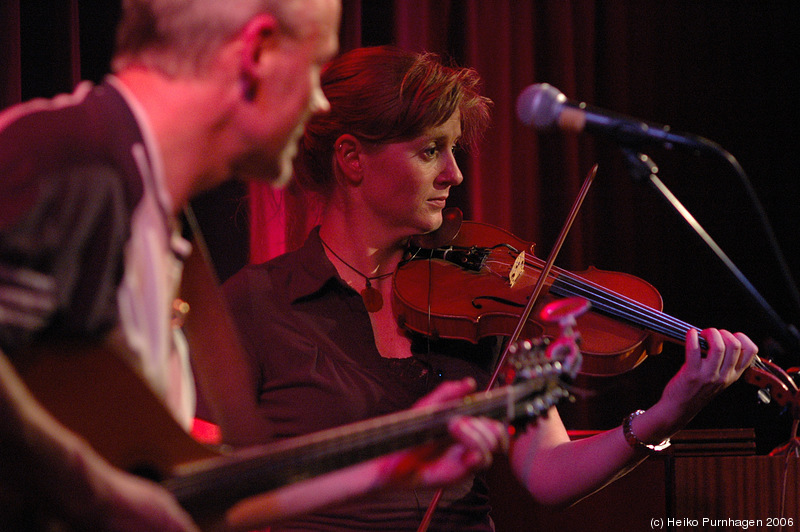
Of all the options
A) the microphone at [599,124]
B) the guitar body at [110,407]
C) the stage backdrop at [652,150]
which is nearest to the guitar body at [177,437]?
the guitar body at [110,407]

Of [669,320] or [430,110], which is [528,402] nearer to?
[669,320]

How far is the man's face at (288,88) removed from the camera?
91 centimetres

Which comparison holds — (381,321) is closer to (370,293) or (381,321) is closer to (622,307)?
(370,293)

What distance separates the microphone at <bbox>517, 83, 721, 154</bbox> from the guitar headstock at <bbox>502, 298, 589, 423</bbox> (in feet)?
0.82

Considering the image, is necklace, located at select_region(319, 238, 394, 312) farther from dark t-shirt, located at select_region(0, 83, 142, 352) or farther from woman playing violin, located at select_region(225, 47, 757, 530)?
dark t-shirt, located at select_region(0, 83, 142, 352)

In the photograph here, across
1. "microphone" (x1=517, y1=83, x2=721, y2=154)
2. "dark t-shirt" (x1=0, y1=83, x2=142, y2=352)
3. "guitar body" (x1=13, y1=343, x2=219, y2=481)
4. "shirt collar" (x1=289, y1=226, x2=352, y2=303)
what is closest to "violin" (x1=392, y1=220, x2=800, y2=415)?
"shirt collar" (x1=289, y1=226, x2=352, y2=303)

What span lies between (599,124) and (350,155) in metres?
0.79

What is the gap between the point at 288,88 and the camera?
0.93 m

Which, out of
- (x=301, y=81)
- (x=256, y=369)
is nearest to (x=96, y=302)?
(x=301, y=81)

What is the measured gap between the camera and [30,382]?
74cm

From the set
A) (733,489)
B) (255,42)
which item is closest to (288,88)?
(255,42)

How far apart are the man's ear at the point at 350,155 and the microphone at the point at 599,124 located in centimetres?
70

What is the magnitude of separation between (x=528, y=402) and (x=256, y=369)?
27.8 inches

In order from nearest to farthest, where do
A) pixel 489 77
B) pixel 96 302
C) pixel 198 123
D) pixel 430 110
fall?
pixel 96 302 → pixel 198 123 → pixel 430 110 → pixel 489 77
